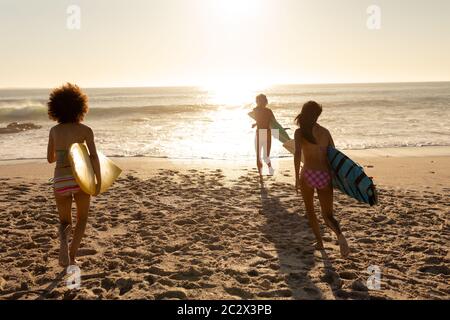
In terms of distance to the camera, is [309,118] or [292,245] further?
[292,245]

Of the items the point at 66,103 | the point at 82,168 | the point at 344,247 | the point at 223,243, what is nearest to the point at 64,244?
the point at 82,168

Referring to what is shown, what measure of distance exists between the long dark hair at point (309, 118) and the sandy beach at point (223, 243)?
51.2 inches

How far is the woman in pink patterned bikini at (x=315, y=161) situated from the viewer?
13.5 ft

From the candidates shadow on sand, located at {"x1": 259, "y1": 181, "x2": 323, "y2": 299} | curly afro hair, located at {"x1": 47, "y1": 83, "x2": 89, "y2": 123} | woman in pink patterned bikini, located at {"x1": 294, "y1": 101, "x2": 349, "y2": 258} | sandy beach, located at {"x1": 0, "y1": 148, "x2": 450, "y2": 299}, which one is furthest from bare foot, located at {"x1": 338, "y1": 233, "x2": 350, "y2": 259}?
curly afro hair, located at {"x1": 47, "y1": 83, "x2": 89, "y2": 123}

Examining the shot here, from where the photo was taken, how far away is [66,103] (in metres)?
3.58

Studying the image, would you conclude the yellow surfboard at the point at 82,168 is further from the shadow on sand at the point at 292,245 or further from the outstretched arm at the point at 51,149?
the shadow on sand at the point at 292,245

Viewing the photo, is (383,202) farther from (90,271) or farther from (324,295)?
(90,271)

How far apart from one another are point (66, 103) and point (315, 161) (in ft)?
8.15

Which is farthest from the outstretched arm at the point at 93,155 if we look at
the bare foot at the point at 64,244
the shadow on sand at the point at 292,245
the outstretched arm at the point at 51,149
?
the shadow on sand at the point at 292,245

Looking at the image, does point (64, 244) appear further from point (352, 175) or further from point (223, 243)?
point (352, 175)

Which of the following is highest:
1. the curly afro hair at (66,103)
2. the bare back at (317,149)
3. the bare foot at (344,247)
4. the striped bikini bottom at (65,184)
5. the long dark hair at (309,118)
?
the curly afro hair at (66,103)

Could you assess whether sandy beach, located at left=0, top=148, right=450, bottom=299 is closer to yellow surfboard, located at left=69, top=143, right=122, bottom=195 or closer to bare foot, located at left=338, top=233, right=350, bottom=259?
bare foot, located at left=338, top=233, right=350, bottom=259
